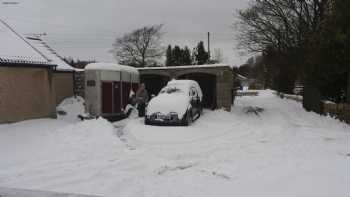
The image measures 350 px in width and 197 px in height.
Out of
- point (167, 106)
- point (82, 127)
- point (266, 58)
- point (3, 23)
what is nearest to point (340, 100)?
point (266, 58)

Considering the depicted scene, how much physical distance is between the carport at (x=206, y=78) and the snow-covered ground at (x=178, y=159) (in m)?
4.07

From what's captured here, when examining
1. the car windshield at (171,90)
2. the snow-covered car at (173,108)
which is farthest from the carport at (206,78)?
the car windshield at (171,90)

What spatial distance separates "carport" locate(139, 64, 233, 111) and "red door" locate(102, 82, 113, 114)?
449cm

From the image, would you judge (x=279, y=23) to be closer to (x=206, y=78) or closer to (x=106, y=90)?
(x=206, y=78)

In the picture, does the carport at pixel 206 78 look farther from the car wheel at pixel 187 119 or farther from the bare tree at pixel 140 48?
the bare tree at pixel 140 48

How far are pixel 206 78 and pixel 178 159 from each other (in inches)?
502

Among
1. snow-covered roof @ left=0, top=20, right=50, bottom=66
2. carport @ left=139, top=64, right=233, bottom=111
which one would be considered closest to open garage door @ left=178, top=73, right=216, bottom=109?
carport @ left=139, top=64, right=233, bottom=111

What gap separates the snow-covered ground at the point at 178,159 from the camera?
619 centimetres

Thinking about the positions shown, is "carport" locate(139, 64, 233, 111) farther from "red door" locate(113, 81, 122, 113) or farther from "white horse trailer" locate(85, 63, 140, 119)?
"red door" locate(113, 81, 122, 113)

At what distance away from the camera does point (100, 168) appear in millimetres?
7660

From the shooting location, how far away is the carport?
718 inches

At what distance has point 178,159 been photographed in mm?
8500

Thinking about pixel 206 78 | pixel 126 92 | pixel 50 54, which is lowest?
pixel 126 92

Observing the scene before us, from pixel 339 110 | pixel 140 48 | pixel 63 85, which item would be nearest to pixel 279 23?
pixel 339 110
